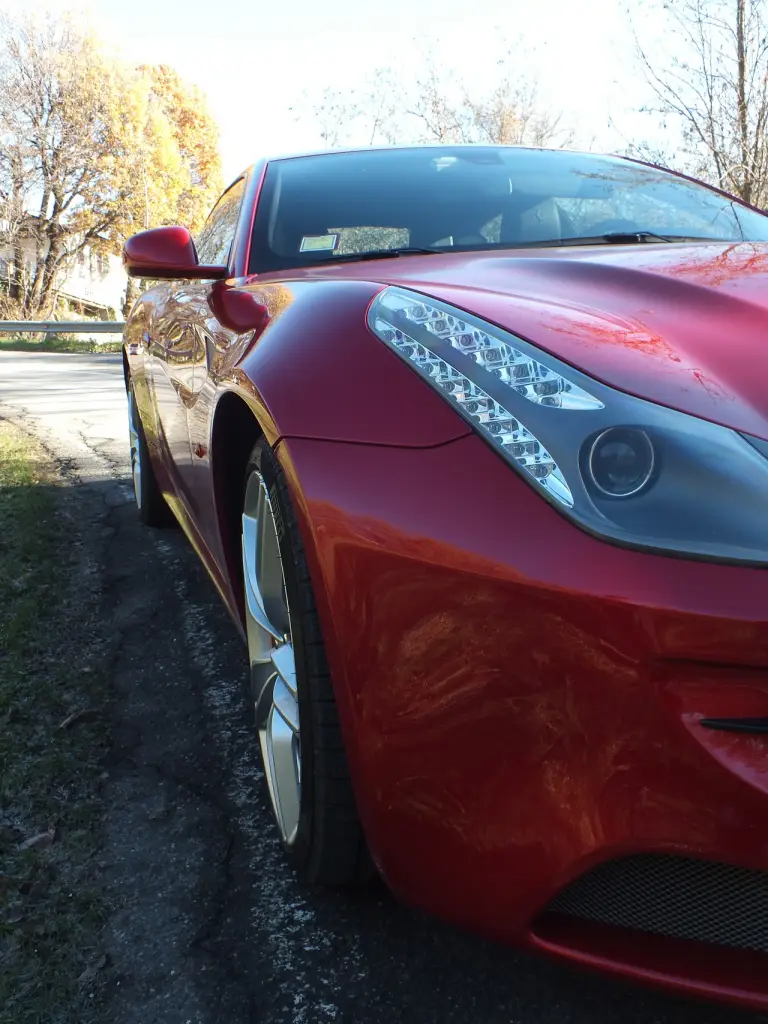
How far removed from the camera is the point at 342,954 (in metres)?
1.49

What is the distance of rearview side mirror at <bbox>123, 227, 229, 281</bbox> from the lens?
226 cm

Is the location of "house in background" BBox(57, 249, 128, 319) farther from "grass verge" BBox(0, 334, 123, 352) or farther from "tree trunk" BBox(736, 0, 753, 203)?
"tree trunk" BBox(736, 0, 753, 203)

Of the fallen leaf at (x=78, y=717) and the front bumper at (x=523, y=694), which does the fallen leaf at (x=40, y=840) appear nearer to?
the fallen leaf at (x=78, y=717)

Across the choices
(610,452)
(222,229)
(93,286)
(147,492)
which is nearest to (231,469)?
(610,452)

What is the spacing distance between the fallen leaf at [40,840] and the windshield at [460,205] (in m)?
1.27

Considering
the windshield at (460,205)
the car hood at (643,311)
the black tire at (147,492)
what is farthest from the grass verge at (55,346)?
the car hood at (643,311)

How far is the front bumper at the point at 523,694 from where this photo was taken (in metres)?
0.98

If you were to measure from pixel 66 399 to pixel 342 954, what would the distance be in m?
7.08

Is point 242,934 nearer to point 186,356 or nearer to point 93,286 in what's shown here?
point 186,356

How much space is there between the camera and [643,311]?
141 centimetres

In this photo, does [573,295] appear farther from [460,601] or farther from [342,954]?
[342,954]

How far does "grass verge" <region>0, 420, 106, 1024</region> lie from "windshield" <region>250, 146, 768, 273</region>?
1.15m

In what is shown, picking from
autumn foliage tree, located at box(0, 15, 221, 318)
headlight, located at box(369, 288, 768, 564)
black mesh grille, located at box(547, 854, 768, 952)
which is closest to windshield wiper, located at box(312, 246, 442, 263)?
headlight, located at box(369, 288, 768, 564)

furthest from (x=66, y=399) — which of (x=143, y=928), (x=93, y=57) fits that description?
(x=93, y=57)
